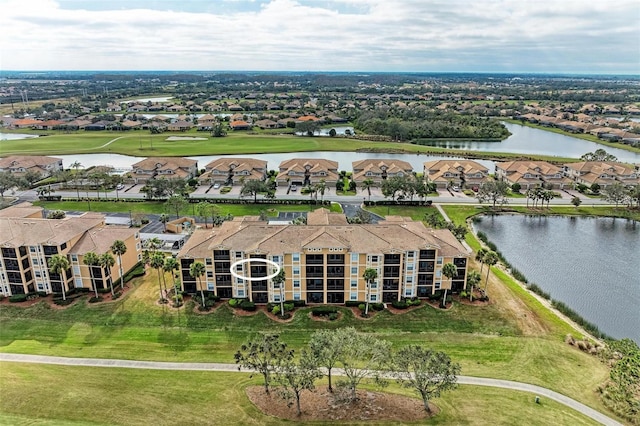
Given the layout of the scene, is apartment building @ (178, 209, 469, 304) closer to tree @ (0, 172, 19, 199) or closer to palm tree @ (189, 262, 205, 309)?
palm tree @ (189, 262, 205, 309)

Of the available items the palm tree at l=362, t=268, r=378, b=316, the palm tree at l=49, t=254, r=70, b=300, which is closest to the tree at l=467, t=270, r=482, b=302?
the palm tree at l=362, t=268, r=378, b=316

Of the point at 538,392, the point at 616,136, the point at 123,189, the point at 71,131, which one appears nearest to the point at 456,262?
the point at 538,392

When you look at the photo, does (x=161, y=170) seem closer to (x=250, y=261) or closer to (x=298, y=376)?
(x=250, y=261)

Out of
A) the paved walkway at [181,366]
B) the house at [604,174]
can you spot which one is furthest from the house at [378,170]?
the paved walkway at [181,366]

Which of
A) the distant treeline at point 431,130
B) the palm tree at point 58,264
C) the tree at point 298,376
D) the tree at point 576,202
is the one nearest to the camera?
the tree at point 298,376

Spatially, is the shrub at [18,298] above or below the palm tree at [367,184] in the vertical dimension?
below

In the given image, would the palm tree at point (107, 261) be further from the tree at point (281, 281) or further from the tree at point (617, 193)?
the tree at point (617, 193)

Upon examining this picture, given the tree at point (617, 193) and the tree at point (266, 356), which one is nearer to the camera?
the tree at point (266, 356)
